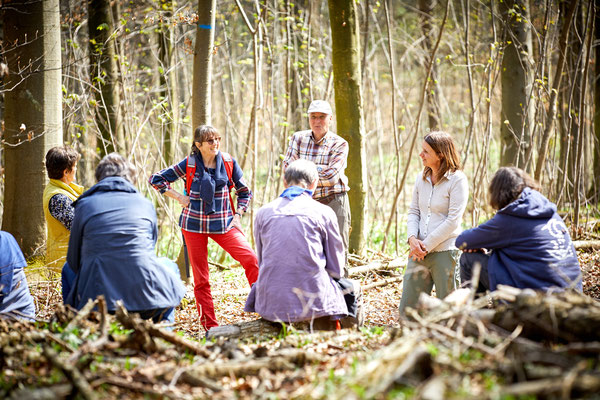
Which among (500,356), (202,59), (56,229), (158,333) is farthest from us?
(202,59)

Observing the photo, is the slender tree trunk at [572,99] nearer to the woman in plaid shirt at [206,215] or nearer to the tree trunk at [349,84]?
the tree trunk at [349,84]

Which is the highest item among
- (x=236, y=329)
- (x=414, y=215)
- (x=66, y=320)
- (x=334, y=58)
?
(x=334, y=58)

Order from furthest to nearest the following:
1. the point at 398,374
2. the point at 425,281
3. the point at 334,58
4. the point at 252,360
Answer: the point at 334,58
the point at 425,281
the point at 252,360
the point at 398,374

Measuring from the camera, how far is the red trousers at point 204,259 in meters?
4.51

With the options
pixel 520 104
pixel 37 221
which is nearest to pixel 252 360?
pixel 37 221

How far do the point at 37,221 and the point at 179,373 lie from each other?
3443mm

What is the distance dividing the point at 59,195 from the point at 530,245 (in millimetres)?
3497

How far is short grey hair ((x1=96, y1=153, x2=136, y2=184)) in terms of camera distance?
139 inches

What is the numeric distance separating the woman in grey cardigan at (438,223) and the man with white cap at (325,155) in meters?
0.94

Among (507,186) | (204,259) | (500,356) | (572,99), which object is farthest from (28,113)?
(572,99)

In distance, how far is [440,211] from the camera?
424cm

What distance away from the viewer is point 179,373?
2.50 metres

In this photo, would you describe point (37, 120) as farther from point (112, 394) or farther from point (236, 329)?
point (112, 394)

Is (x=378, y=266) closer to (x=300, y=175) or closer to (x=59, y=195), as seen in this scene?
(x=300, y=175)
